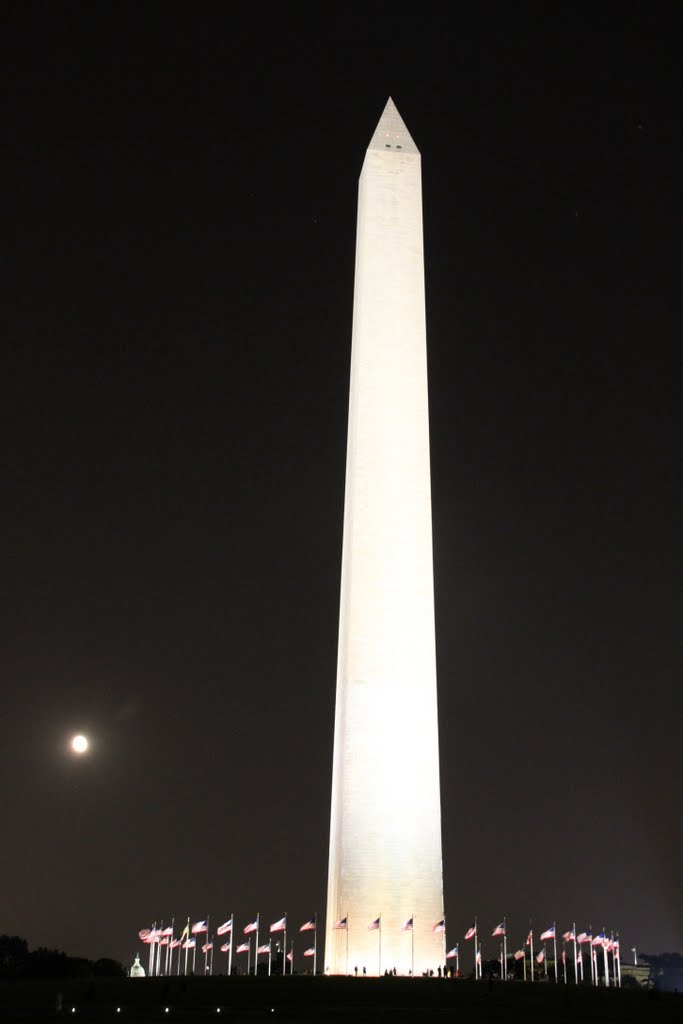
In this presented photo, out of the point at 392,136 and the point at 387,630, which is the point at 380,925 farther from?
the point at 392,136

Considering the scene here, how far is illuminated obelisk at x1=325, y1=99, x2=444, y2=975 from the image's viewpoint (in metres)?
28.7

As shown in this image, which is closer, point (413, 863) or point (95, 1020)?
point (95, 1020)

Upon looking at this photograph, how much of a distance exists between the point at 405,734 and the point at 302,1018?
10.5m

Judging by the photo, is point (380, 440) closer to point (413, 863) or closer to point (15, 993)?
point (413, 863)

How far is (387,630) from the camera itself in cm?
3047

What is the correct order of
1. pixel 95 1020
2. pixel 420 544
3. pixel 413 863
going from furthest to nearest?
pixel 420 544
pixel 413 863
pixel 95 1020

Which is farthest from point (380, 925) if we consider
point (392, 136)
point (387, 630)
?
point (392, 136)

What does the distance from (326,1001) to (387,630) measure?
9620 mm

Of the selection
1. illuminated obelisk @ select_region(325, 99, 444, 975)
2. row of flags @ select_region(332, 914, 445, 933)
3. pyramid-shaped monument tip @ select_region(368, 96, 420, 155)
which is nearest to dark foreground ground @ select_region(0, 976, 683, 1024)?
row of flags @ select_region(332, 914, 445, 933)

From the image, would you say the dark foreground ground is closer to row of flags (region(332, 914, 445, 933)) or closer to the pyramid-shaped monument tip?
row of flags (region(332, 914, 445, 933))

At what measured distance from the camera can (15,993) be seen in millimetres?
24188

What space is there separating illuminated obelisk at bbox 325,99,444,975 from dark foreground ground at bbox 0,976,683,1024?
12.5ft

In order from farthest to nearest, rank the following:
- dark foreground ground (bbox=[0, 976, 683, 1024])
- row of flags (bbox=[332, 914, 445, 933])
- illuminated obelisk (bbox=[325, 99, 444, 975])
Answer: illuminated obelisk (bbox=[325, 99, 444, 975])
row of flags (bbox=[332, 914, 445, 933])
dark foreground ground (bbox=[0, 976, 683, 1024])

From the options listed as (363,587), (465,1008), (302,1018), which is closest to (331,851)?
(363,587)
